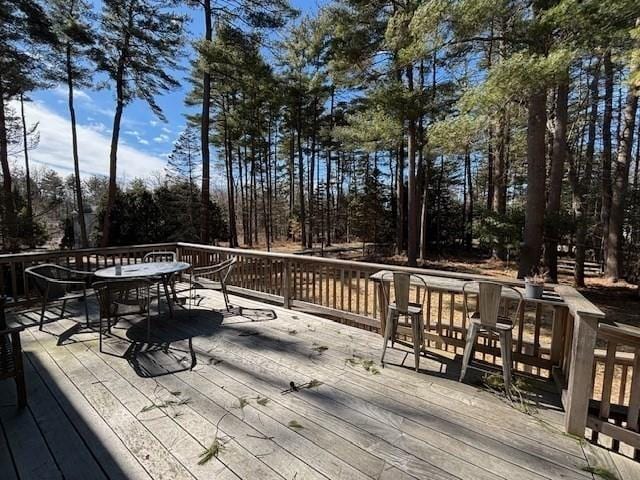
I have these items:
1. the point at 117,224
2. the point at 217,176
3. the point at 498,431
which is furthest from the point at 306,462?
the point at 217,176

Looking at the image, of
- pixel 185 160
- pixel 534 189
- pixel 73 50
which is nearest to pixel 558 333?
pixel 534 189

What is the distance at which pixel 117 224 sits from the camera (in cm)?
Answer: 1266

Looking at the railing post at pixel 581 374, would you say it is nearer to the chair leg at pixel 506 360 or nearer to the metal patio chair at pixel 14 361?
the chair leg at pixel 506 360

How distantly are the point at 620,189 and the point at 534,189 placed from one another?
3508 millimetres

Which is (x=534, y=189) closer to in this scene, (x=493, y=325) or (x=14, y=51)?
(x=493, y=325)

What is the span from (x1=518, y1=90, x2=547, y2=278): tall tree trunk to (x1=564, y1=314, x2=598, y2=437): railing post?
5999 mm

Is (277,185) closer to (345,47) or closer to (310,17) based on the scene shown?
(310,17)

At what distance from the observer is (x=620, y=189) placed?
8648 millimetres

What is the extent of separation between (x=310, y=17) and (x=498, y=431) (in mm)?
14483

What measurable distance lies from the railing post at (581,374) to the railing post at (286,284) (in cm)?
332

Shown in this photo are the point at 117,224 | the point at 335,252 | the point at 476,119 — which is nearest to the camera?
the point at 476,119

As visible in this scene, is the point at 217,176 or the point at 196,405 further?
the point at 217,176

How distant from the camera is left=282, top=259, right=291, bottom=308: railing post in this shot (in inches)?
184

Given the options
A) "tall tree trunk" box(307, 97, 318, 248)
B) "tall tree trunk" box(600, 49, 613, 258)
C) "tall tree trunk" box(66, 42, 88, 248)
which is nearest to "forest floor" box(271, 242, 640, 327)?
"tall tree trunk" box(307, 97, 318, 248)
